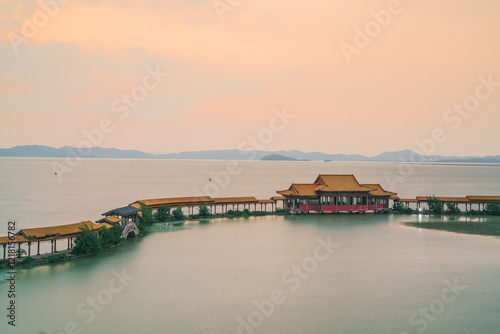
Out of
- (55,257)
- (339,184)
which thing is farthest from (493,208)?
(55,257)

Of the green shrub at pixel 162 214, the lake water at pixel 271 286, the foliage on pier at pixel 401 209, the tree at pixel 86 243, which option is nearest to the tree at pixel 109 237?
the lake water at pixel 271 286

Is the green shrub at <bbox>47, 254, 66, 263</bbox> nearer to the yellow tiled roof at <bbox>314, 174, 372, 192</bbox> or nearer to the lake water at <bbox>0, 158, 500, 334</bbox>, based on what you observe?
the lake water at <bbox>0, 158, 500, 334</bbox>

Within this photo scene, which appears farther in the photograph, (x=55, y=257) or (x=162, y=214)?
(x=162, y=214)

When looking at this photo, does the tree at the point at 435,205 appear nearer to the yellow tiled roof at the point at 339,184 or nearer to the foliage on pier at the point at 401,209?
the foliage on pier at the point at 401,209

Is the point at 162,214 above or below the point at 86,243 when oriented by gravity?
above

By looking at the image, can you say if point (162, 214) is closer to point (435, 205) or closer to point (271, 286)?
point (271, 286)

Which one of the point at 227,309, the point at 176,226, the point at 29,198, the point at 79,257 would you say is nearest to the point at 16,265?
the point at 79,257
